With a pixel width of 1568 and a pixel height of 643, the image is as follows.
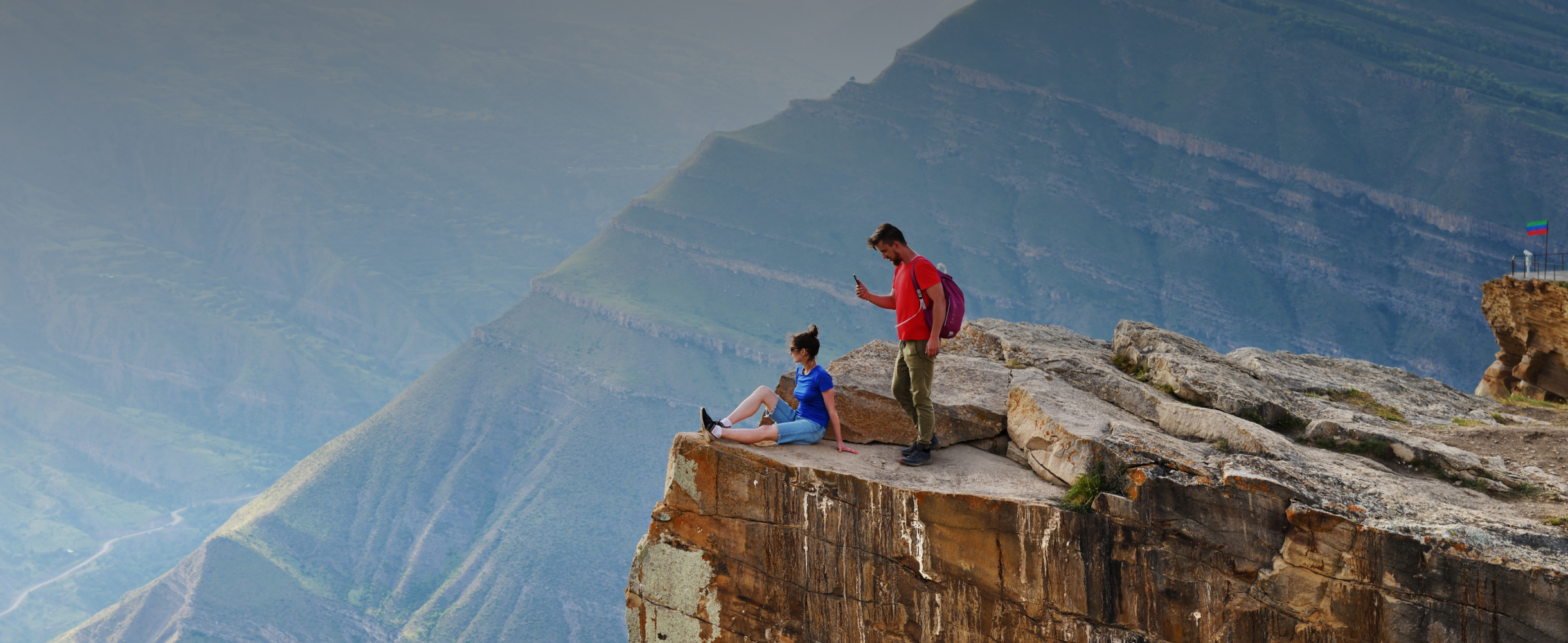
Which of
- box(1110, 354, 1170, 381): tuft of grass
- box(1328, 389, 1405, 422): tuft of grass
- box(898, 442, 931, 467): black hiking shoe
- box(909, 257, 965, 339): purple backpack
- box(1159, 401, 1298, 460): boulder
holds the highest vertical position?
box(909, 257, 965, 339): purple backpack

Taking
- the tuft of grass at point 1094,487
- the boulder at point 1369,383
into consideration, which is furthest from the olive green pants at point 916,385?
the boulder at point 1369,383

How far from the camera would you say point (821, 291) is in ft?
565

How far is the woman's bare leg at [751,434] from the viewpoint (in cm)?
1165

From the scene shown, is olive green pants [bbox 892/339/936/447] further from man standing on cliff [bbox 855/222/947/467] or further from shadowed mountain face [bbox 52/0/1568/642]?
shadowed mountain face [bbox 52/0/1568/642]

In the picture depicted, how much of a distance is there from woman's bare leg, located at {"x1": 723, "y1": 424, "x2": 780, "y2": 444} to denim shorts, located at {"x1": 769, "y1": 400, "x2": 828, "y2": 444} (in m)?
0.16

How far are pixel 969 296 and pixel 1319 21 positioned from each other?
326 ft

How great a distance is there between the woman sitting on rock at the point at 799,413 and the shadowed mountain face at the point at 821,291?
109 m

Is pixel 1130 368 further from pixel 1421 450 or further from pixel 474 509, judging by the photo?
pixel 474 509

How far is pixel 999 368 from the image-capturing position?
14711 millimetres

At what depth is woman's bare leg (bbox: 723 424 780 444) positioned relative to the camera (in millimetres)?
11648

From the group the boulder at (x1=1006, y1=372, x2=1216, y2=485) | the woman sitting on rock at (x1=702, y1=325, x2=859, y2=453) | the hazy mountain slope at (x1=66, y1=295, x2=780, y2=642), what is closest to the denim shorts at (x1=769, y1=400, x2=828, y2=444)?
the woman sitting on rock at (x1=702, y1=325, x2=859, y2=453)

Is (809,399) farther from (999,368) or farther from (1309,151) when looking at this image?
(1309,151)

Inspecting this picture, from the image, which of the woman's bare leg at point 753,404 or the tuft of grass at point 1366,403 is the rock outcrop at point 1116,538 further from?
the tuft of grass at point 1366,403

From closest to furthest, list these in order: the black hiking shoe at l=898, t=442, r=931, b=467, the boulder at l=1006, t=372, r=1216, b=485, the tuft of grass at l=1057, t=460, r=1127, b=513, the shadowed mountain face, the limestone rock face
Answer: the limestone rock face
the tuft of grass at l=1057, t=460, r=1127, b=513
the boulder at l=1006, t=372, r=1216, b=485
the black hiking shoe at l=898, t=442, r=931, b=467
the shadowed mountain face
